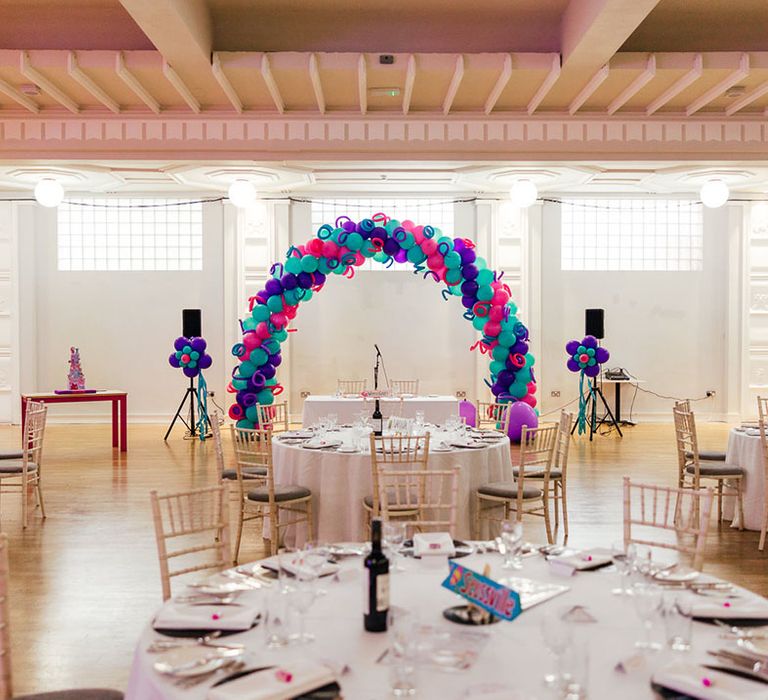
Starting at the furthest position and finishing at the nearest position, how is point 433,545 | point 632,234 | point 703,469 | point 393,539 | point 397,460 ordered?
point 632,234, point 703,469, point 397,460, point 433,545, point 393,539

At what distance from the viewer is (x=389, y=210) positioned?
13.5 meters

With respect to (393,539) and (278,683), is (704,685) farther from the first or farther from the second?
(393,539)

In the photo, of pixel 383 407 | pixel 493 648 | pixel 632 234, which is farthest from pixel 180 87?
pixel 632 234

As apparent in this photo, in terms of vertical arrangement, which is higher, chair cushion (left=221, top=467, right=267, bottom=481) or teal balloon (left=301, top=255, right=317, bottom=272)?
teal balloon (left=301, top=255, right=317, bottom=272)

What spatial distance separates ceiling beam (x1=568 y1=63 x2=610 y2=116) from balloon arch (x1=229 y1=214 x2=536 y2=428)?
2.70 metres

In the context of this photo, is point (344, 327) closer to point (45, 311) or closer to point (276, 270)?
point (276, 270)

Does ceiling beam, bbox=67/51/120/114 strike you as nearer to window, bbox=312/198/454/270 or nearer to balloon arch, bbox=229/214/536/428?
balloon arch, bbox=229/214/536/428

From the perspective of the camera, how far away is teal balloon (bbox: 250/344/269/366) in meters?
10.0

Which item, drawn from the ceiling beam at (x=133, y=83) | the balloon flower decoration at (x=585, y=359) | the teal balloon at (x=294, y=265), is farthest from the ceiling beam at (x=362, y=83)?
the balloon flower decoration at (x=585, y=359)

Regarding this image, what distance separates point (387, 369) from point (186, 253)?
3996 millimetres

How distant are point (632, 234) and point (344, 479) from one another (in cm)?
976

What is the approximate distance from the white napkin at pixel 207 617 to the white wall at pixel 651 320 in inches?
449

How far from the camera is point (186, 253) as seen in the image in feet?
44.0

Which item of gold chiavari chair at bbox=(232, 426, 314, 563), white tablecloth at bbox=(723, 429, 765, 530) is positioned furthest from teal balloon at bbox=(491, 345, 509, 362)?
gold chiavari chair at bbox=(232, 426, 314, 563)
